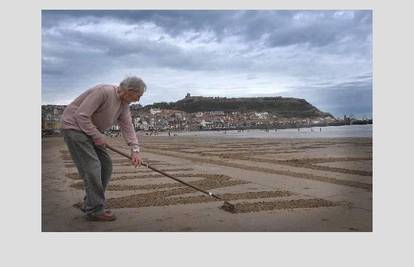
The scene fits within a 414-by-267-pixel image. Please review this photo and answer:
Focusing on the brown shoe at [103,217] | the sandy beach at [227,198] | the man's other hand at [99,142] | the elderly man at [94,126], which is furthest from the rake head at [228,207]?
the man's other hand at [99,142]

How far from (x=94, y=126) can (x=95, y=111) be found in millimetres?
173

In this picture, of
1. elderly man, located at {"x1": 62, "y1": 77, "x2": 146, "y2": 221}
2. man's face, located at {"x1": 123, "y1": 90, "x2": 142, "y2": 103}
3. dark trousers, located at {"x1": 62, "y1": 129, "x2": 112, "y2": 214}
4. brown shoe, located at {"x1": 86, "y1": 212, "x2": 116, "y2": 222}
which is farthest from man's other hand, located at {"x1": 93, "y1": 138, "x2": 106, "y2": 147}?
brown shoe, located at {"x1": 86, "y1": 212, "x2": 116, "y2": 222}

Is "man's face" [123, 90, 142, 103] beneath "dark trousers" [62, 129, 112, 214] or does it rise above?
above

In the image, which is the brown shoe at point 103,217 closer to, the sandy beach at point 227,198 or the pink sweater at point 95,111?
the sandy beach at point 227,198

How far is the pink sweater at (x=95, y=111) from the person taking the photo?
199 inches

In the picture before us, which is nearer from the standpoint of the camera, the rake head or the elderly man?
the elderly man

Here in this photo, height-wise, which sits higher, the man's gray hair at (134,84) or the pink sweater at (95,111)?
the man's gray hair at (134,84)

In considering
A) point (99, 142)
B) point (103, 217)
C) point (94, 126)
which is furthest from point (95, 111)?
point (103, 217)

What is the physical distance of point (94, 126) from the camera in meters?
5.11

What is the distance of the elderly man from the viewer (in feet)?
16.6

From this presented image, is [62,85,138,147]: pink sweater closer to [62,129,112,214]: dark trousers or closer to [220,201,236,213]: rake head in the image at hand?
[62,129,112,214]: dark trousers

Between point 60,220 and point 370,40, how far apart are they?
13.5 ft

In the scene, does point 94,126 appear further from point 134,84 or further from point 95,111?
point 134,84

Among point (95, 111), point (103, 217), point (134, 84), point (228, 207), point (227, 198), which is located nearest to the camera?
point (134, 84)
